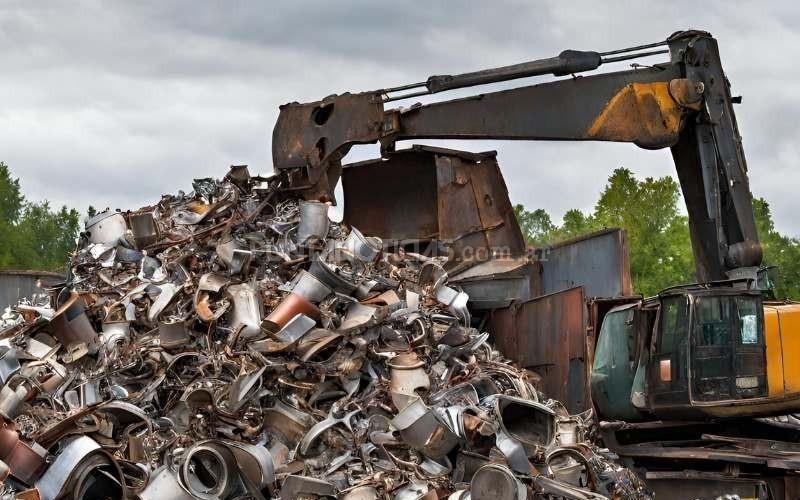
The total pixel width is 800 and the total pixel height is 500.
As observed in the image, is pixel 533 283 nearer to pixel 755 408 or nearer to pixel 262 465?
pixel 755 408

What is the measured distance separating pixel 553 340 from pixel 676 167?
1.73 metres

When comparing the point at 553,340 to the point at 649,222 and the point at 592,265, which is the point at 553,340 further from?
the point at 649,222

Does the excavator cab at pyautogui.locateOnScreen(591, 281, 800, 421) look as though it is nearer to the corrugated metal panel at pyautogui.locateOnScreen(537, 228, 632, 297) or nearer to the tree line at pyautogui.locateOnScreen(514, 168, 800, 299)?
the corrugated metal panel at pyautogui.locateOnScreen(537, 228, 632, 297)

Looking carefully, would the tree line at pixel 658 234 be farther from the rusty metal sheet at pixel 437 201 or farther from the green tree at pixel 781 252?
the rusty metal sheet at pixel 437 201

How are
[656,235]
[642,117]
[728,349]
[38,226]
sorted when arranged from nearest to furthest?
[728,349], [642,117], [656,235], [38,226]

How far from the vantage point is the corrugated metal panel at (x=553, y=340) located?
327 inches

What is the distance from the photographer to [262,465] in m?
6.48

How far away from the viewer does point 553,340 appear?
8.75 m

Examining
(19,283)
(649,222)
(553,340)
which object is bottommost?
(553,340)

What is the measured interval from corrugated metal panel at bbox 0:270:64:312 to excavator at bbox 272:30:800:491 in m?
4.27

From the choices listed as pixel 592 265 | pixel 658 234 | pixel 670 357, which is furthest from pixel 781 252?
pixel 670 357

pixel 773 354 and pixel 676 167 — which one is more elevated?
pixel 676 167

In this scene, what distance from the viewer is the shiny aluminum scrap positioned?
21.2ft

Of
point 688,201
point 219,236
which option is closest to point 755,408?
point 688,201
